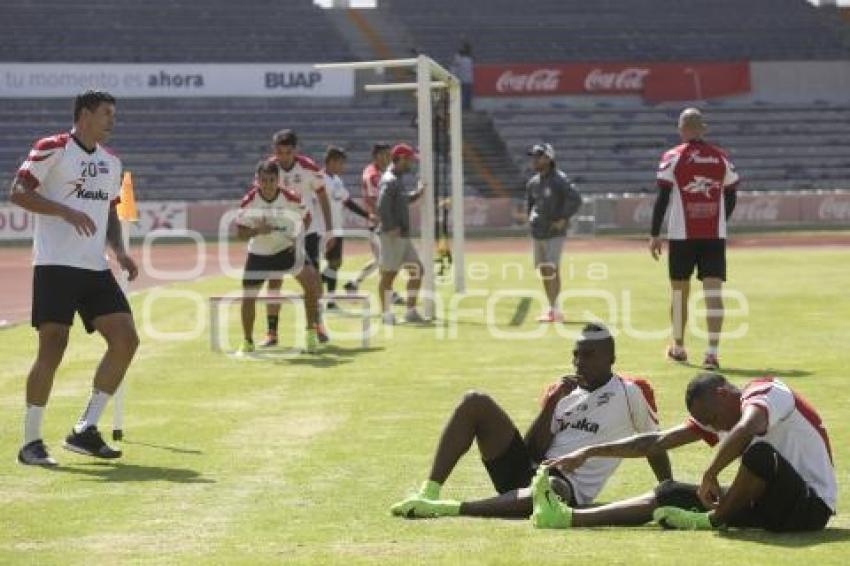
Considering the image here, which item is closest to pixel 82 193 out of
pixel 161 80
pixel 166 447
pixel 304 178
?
pixel 166 447

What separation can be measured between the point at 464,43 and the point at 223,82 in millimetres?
7658

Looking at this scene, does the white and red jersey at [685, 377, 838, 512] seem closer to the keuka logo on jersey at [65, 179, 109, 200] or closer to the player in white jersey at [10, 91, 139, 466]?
the player in white jersey at [10, 91, 139, 466]

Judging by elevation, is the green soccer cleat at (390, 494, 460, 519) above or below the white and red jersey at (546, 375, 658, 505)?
below

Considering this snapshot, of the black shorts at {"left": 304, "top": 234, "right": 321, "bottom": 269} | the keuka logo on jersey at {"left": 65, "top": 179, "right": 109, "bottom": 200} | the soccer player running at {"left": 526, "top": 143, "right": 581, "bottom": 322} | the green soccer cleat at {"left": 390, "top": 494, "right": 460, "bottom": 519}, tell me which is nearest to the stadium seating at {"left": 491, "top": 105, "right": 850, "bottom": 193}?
the soccer player running at {"left": 526, "top": 143, "right": 581, "bottom": 322}

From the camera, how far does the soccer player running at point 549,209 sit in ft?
64.8

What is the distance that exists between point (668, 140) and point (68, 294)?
45.6 meters

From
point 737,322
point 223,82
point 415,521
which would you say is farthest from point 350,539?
point 223,82

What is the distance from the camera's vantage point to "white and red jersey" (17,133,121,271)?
9.70 m

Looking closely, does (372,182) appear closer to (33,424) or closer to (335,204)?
(335,204)

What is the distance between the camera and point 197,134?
5159 centimetres

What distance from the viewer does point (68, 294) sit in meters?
9.74

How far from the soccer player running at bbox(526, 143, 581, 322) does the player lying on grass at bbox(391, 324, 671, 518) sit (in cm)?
1155

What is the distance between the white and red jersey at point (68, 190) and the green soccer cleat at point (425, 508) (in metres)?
2.96

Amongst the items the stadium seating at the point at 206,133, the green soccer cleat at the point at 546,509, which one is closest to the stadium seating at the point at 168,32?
the stadium seating at the point at 206,133
